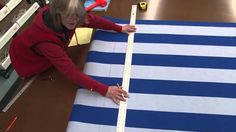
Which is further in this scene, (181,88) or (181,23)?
(181,23)

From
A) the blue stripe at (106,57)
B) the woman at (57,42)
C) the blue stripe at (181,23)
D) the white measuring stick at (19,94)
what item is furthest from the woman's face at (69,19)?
the blue stripe at (181,23)

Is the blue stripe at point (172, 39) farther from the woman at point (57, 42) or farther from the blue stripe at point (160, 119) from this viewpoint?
the blue stripe at point (160, 119)

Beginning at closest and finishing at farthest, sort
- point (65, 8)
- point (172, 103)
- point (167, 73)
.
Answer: point (65, 8) < point (172, 103) < point (167, 73)

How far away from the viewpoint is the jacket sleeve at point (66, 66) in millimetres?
1031

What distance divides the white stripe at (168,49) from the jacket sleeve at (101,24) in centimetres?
8

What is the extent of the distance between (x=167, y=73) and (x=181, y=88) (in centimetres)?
10

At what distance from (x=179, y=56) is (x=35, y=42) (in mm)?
648

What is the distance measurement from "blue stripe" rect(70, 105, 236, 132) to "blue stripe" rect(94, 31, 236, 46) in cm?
41

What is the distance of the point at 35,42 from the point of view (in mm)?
1037

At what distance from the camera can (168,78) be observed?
112cm

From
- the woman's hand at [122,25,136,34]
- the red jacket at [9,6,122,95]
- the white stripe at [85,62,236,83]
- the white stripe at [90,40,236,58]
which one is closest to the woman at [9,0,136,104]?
the red jacket at [9,6,122,95]

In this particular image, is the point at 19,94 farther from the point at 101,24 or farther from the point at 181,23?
the point at 181,23

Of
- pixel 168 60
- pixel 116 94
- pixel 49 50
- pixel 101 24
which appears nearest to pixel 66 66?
pixel 49 50

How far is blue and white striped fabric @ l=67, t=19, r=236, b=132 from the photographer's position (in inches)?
38.8
